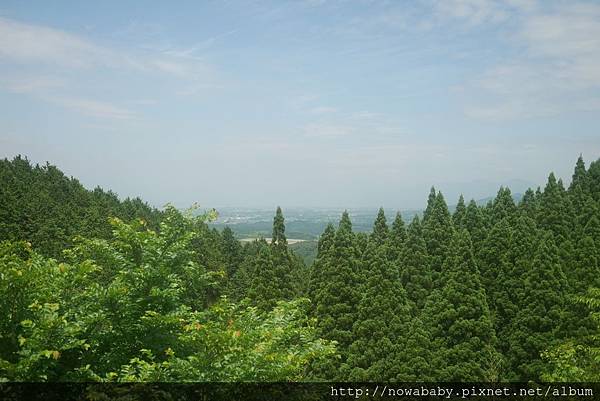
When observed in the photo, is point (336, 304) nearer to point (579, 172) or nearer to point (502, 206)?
point (502, 206)

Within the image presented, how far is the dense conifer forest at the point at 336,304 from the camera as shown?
676 centimetres

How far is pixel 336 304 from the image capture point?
1803 centimetres

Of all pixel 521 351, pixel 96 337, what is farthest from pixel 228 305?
pixel 521 351

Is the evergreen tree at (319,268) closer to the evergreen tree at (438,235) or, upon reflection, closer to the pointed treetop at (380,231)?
the pointed treetop at (380,231)

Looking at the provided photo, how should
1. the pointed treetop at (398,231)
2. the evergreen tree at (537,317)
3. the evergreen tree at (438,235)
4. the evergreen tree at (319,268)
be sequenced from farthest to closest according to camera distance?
the pointed treetop at (398,231) < the evergreen tree at (438,235) < the evergreen tree at (319,268) < the evergreen tree at (537,317)

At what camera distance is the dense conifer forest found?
6.76 metres

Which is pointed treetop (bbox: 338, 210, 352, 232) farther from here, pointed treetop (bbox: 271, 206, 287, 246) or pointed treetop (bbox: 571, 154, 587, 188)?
pointed treetop (bbox: 571, 154, 587, 188)

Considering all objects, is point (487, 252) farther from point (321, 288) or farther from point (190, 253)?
point (190, 253)

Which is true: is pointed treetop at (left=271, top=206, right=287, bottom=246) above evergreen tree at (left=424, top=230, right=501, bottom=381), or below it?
above

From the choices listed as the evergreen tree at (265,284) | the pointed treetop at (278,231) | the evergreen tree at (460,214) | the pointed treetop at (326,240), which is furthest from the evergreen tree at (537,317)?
the pointed treetop at (278,231)

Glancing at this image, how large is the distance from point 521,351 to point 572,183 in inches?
626

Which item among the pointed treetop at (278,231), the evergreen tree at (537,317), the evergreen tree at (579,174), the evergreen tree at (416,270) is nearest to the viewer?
the evergreen tree at (537,317)

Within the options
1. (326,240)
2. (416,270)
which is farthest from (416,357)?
(326,240)

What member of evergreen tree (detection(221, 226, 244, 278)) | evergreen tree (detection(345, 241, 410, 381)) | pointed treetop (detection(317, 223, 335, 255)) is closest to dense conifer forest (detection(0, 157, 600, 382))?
evergreen tree (detection(345, 241, 410, 381))
